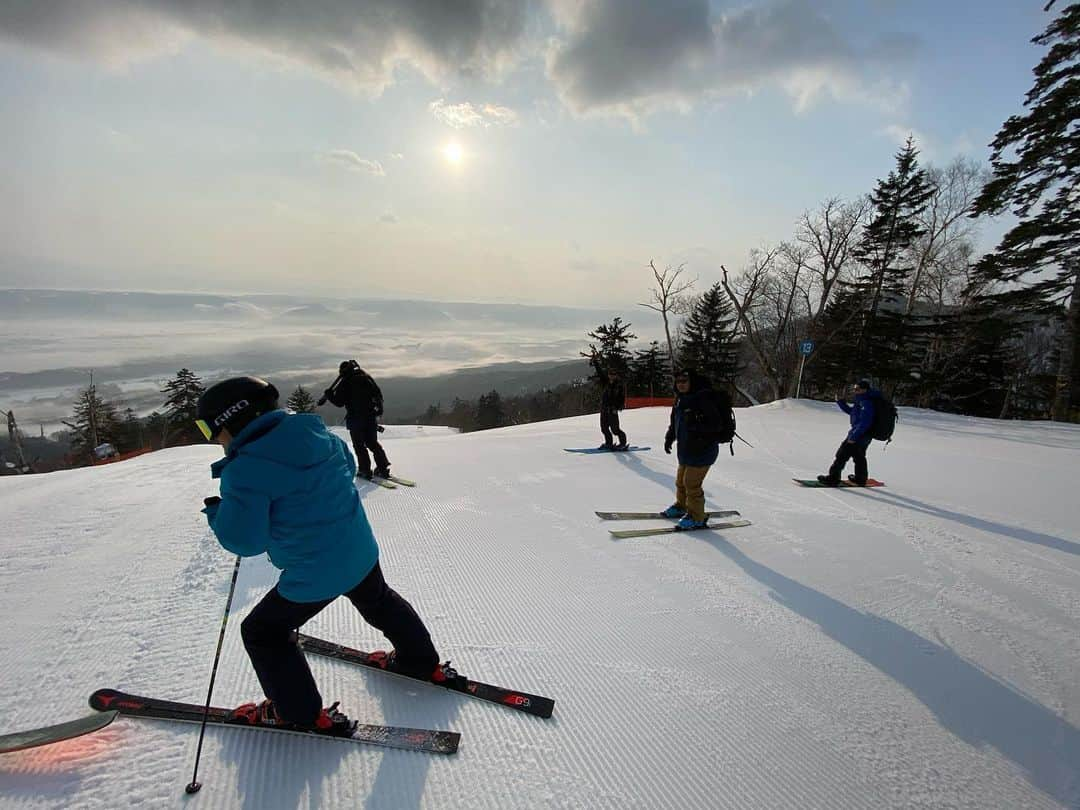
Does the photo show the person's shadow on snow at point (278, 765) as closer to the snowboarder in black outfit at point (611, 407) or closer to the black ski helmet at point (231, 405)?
the black ski helmet at point (231, 405)

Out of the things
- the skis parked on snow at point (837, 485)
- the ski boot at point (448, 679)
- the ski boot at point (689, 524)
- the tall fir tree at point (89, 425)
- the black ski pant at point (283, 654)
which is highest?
the black ski pant at point (283, 654)

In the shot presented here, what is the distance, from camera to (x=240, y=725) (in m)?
2.28

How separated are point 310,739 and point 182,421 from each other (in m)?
45.7

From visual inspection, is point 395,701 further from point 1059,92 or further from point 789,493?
point 1059,92

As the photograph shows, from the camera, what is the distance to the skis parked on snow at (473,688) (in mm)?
2518

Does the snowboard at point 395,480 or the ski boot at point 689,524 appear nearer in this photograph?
the ski boot at point 689,524

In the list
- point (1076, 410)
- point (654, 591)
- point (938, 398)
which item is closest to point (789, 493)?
point (654, 591)

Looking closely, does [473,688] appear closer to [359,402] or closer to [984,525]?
[359,402]

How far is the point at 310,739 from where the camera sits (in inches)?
89.2

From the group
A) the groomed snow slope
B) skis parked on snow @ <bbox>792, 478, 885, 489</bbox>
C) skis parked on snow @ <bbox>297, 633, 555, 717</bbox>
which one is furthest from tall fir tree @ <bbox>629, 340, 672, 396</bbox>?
skis parked on snow @ <bbox>297, 633, 555, 717</bbox>

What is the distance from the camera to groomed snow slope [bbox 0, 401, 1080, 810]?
2.12 metres

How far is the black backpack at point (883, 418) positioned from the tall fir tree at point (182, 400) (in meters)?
44.1

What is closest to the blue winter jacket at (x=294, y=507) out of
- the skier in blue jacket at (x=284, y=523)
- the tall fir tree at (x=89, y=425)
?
the skier in blue jacket at (x=284, y=523)

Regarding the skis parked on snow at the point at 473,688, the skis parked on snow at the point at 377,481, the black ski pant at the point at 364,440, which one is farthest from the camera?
the black ski pant at the point at 364,440
